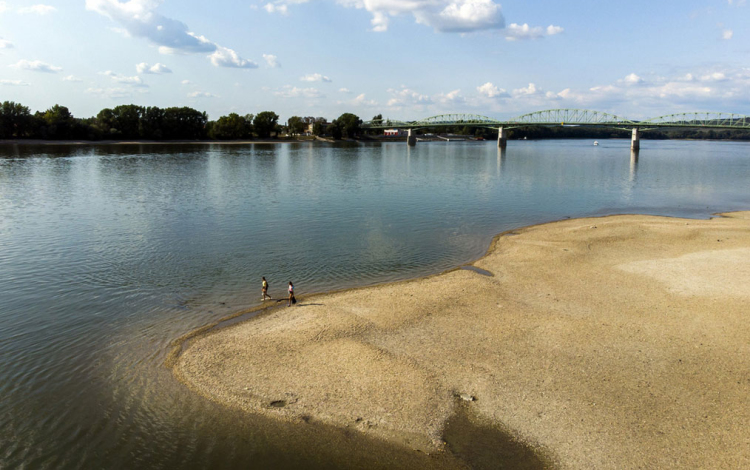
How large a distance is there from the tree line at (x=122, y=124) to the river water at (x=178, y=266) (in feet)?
321

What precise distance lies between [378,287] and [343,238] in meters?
11.0

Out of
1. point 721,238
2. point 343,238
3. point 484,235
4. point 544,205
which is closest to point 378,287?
point 343,238

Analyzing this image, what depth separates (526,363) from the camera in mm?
15117

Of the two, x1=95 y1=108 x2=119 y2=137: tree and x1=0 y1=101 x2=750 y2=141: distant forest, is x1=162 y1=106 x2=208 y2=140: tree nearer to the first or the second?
x1=0 y1=101 x2=750 y2=141: distant forest

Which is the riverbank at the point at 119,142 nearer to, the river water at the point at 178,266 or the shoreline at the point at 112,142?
the shoreline at the point at 112,142

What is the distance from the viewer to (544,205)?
51.1 metres

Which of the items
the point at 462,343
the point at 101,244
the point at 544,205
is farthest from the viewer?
the point at 544,205

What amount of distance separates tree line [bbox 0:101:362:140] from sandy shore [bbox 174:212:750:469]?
546 ft

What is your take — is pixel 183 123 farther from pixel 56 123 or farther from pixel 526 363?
pixel 526 363

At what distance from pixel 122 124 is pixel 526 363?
184617 mm

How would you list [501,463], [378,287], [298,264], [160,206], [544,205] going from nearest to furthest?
[501,463]
[378,287]
[298,264]
[160,206]
[544,205]

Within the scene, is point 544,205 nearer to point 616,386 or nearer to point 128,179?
point 616,386

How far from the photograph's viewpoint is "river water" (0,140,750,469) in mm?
11953

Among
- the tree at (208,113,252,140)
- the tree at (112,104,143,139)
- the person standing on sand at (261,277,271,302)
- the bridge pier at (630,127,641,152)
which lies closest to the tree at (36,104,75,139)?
the tree at (112,104,143,139)
